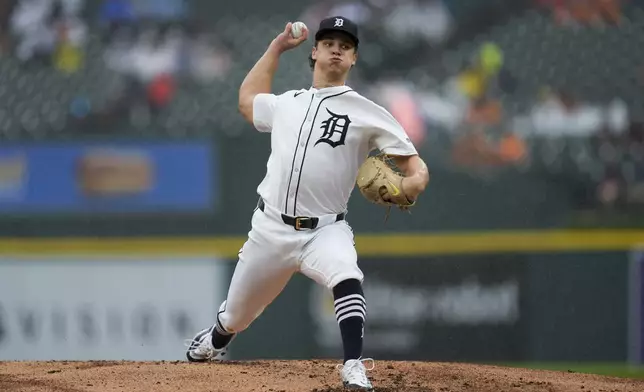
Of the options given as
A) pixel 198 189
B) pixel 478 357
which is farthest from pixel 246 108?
pixel 478 357

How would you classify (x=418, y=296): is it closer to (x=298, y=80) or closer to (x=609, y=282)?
(x=609, y=282)

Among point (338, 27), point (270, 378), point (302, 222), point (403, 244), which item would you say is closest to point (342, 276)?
point (302, 222)

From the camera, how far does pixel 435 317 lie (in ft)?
26.7

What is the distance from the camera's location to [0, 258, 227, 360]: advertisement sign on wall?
8.00 m

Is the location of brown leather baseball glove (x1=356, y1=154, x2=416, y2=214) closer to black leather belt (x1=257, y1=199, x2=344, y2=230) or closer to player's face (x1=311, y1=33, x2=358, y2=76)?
black leather belt (x1=257, y1=199, x2=344, y2=230)

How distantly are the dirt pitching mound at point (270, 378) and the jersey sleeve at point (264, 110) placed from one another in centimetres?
102

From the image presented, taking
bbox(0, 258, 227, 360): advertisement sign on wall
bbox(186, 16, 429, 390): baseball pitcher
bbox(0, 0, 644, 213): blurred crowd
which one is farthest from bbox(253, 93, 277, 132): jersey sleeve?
bbox(0, 0, 644, 213): blurred crowd

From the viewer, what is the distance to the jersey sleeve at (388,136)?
3.83 metres

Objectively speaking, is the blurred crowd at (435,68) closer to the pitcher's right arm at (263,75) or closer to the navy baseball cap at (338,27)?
the pitcher's right arm at (263,75)

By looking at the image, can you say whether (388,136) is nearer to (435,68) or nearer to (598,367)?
(435,68)

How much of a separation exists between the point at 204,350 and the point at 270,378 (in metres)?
0.52

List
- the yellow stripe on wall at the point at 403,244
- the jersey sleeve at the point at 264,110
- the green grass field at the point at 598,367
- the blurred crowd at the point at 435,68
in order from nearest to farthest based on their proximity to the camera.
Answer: the jersey sleeve at the point at 264,110 → the yellow stripe on wall at the point at 403,244 → the green grass field at the point at 598,367 → the blurred crowd at the point at 435,68

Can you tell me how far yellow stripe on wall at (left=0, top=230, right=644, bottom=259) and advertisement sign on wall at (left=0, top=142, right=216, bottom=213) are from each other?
0.28m

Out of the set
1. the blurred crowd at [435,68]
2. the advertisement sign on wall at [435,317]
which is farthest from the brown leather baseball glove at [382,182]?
the blurred crowd at [435,68]
